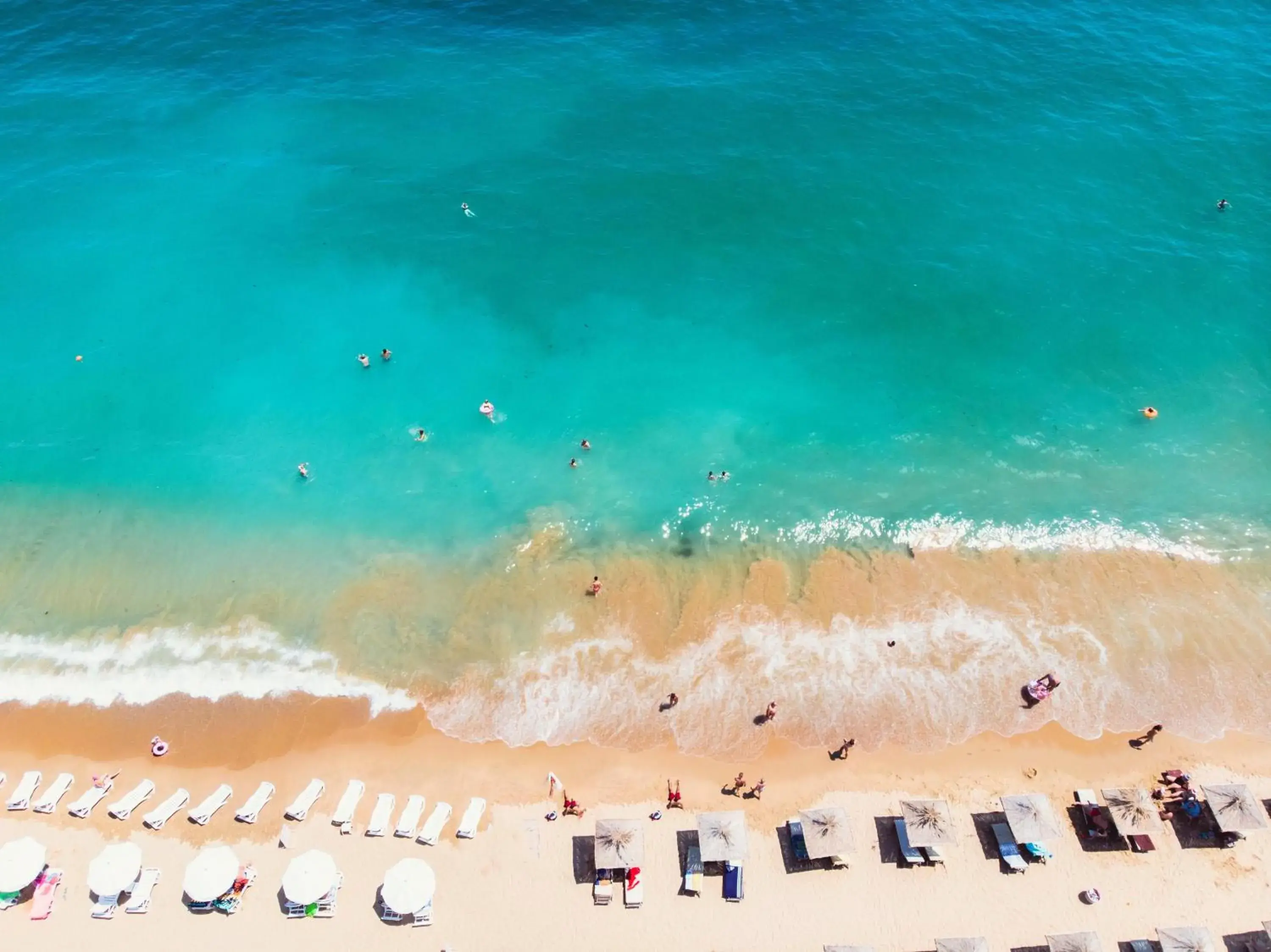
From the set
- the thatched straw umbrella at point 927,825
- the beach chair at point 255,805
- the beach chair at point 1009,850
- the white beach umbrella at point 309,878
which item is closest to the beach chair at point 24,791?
the beach chair at point 255,805

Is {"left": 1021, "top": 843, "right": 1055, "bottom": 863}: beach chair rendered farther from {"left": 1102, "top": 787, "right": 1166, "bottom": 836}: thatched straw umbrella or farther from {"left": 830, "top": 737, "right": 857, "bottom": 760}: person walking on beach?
{"left": 830, "top": 737, "right": 857, "bottom": 760}: person walking on beach

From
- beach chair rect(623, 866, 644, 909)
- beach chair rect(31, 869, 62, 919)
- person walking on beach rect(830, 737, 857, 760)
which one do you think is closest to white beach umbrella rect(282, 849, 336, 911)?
beach chair rect(623, 866, 644, 909)

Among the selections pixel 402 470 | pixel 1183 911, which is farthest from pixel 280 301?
pixel 1183 911

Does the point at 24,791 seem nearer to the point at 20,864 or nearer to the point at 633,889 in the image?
the point at 20,864

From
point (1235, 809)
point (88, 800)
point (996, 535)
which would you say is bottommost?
point (88, 800)

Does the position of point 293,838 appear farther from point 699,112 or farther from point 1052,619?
point 699,112

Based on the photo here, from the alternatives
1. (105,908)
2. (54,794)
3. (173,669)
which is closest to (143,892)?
(105,908)
